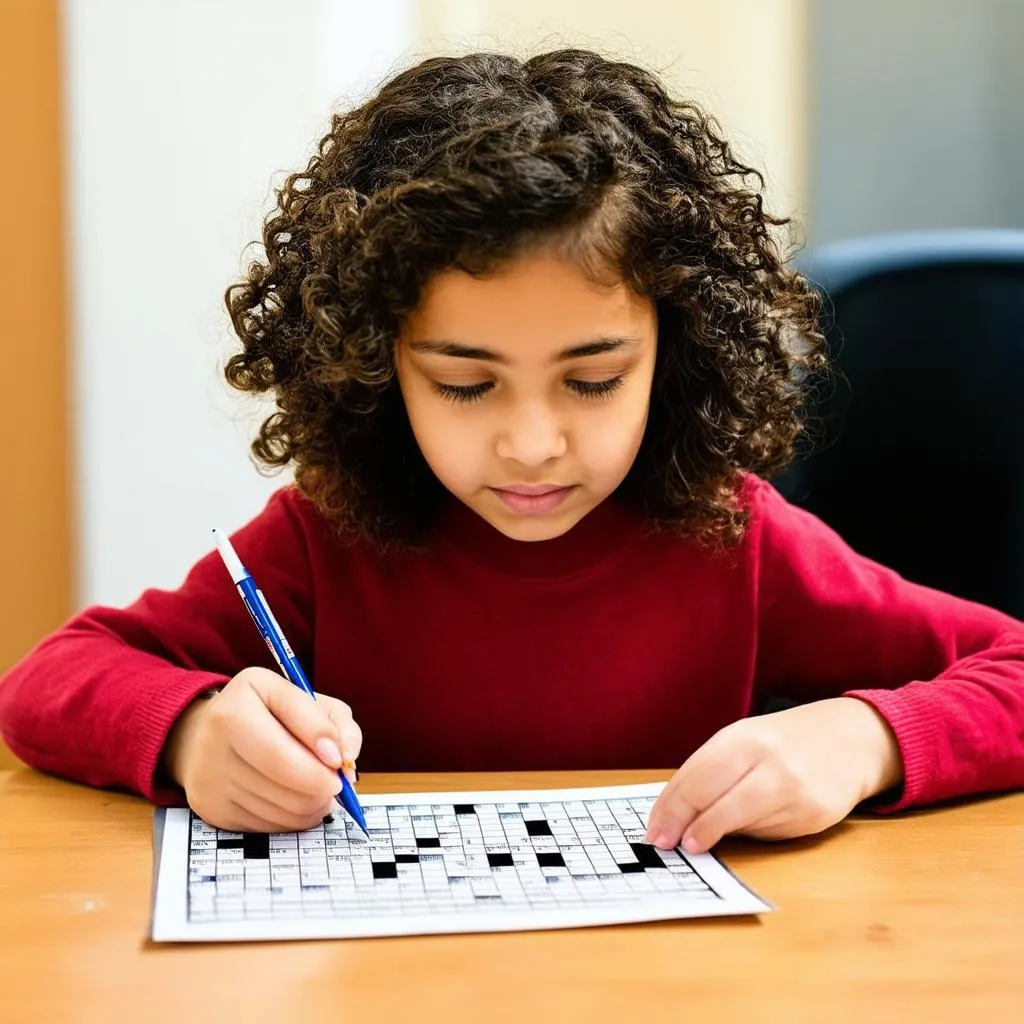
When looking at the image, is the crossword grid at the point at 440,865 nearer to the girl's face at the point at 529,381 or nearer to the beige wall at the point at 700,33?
the girl's face at the point at 529,381

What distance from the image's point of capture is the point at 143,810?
3.07ft

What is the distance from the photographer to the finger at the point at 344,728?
86 centimetres

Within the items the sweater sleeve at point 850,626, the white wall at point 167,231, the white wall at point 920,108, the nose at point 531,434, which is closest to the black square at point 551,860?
the nose at point 531,434

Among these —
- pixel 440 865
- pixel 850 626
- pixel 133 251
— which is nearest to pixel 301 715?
pixel 440 865

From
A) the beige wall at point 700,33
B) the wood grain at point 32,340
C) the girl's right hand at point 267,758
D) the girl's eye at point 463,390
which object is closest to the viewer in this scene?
the girl's right hand at point 267,758

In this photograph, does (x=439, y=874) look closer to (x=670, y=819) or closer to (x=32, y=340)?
(x=670, y=819)

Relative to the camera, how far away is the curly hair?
94 centimetres

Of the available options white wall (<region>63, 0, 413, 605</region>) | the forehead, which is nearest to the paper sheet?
the forehead

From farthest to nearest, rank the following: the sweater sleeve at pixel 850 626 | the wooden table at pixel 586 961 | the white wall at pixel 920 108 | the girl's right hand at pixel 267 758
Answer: the white wall at pixel 920 108 → the sweater sleeve at pixel 850 626 → the girl's right hand at pixel 267 758 → the wooden table at pixel 586 961

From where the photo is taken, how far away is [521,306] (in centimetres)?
91

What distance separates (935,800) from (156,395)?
4.13 ft

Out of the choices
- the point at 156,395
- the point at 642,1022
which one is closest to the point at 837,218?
the point at 156,395

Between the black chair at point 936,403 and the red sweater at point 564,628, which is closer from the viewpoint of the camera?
the red sweater at point 564,628

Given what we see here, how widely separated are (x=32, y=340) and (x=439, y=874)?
1314mm
